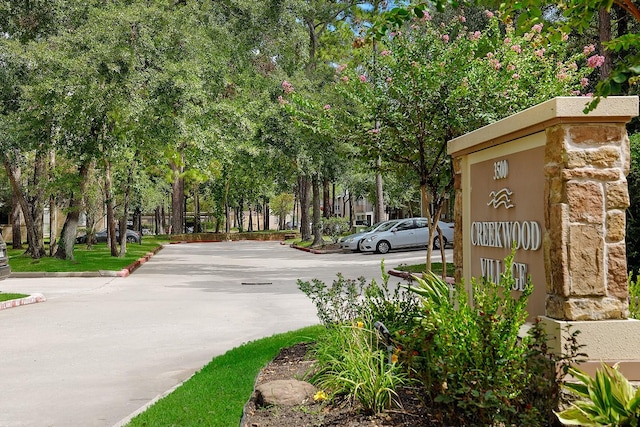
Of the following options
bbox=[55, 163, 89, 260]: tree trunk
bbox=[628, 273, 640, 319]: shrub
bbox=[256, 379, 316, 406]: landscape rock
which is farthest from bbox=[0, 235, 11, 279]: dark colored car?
bbox=[628, 273, 640, 319]: shrub

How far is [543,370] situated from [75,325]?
896 centimetres

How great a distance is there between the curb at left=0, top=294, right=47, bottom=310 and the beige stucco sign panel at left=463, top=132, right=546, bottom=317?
10569 millimetres

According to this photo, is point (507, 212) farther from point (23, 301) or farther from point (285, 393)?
point (23, 301)

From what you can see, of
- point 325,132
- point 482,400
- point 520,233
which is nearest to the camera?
point 482,400

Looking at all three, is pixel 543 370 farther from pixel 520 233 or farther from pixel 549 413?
pixel 520 233

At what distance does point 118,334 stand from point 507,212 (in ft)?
22.6

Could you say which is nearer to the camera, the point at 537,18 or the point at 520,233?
the point at 520,233

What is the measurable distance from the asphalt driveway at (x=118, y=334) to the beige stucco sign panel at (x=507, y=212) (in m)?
3.53

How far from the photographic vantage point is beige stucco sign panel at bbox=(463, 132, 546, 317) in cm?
477

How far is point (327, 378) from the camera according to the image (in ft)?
17.4

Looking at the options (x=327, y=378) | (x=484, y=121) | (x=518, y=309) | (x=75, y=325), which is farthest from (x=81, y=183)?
(x=518, y=309)

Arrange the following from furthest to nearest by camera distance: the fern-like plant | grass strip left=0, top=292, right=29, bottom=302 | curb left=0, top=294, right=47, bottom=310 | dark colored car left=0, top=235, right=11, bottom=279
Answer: dark colored car left=0, top=235, right=11, bottom=279, grass strip left=0, top=292, right=29, bottom=302, curb left=0, top=294, right=47, bottom=310, the fern-like plant

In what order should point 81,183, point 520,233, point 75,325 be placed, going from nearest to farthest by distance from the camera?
point 520,233, point 75,325, point 81,183

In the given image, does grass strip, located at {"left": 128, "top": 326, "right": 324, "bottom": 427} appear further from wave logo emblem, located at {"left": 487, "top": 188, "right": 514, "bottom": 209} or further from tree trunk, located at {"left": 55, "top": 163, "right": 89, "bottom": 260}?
tree trunk, located at {"left": 55, "top": 163, "right": 89, "bottom": 260}
